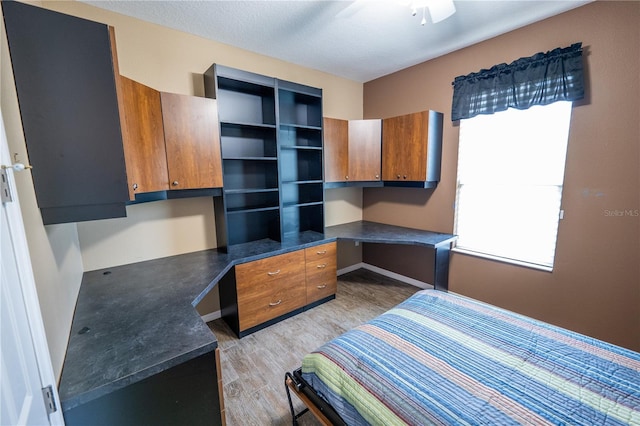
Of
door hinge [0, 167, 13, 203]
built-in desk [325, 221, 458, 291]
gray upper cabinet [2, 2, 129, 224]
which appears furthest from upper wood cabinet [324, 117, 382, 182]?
door hinge [0, 167, 13, 203]

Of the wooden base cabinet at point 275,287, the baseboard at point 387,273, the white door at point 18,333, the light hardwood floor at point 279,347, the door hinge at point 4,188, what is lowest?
the light hardwood floor at point 279,347

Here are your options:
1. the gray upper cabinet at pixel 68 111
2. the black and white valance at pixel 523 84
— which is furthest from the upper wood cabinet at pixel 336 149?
the gray upper cabinet at pixel 68 111

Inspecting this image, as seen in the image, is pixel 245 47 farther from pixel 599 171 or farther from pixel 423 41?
pixel 599 171

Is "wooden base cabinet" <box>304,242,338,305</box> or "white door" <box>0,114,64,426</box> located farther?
"wooden base cabinet" <box>304,242,338,305</box>

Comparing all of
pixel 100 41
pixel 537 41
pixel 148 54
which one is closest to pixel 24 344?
pixel 100 41

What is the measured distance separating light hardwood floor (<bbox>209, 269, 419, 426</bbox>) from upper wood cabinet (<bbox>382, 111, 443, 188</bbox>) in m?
1.46

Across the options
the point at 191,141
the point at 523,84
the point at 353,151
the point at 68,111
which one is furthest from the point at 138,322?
the point at 523,84

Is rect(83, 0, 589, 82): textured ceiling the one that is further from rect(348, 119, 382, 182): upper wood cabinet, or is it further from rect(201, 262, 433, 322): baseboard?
rect(201, 262, 433, 322): baseboard

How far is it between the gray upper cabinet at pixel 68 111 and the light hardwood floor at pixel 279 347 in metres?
1.46

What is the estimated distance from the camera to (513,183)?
8.52 ft

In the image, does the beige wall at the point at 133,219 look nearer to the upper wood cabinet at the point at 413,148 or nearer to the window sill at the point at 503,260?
the upper wood cabinet at the point at 413,148

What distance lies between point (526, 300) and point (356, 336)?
82.1 inches

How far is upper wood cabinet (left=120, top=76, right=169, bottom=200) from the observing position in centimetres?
166

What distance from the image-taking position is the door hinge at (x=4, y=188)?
28.5 inches
